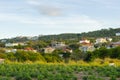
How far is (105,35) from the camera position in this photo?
398ft

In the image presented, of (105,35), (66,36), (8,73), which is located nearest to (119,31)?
(105,35)

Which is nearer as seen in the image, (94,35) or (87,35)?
(94,35)

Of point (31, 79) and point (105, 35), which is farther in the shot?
point (105, 35)

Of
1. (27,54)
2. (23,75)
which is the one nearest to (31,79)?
(23,75)

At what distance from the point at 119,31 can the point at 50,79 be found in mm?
101267

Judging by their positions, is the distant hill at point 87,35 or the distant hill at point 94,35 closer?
the distant hill at point 94,35

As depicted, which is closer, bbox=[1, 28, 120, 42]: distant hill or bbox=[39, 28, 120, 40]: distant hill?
bbox=[39, 28, 120, 40]: distant hill

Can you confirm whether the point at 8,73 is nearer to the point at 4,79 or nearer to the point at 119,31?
the point at 4,79

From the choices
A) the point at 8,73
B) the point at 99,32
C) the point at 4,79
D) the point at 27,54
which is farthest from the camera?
the point at 99,32

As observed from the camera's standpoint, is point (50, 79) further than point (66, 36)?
No

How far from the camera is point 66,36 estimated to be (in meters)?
132

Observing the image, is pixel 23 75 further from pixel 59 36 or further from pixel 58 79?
pixel 59 36

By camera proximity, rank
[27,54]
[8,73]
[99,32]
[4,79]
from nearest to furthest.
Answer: [4,79] → [8,73] → [27,54] → [99,32]

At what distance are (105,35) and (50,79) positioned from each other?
106 meters
